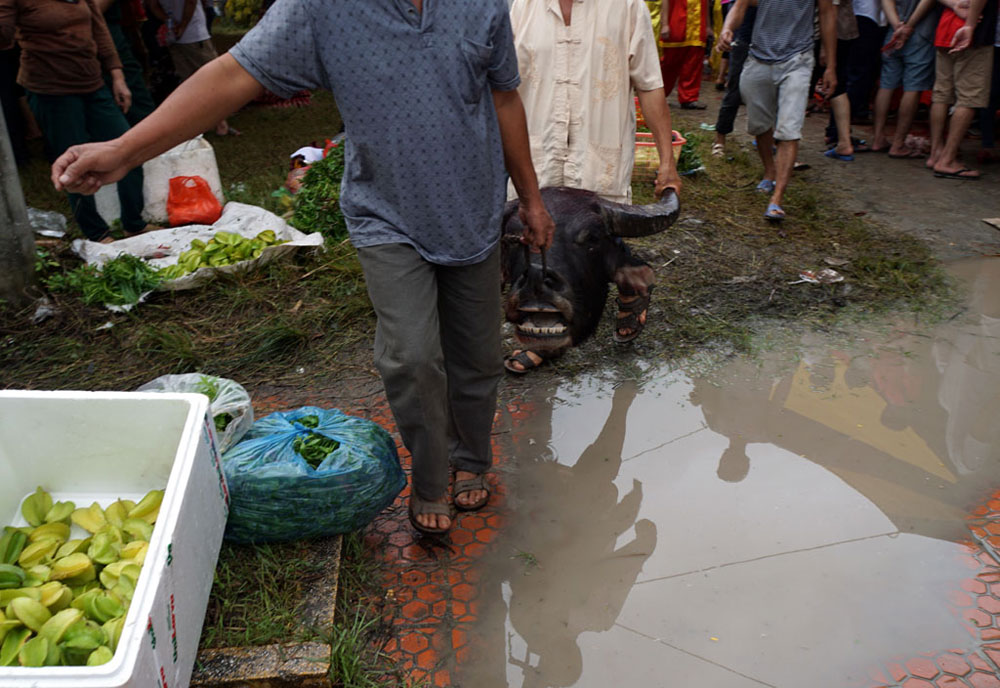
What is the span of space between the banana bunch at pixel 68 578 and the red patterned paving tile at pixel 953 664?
2252 millimetres

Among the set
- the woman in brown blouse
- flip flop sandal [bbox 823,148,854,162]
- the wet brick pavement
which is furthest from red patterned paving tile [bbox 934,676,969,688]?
flip flop sandal [bbox 823,148,854,162]

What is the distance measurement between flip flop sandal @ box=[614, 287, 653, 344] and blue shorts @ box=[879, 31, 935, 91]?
4.72 meters

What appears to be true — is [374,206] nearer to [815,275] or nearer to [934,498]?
[934,498]

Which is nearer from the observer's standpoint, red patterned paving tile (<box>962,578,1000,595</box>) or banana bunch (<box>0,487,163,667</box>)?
banana bunch (<box>0,487,163,667</box>)

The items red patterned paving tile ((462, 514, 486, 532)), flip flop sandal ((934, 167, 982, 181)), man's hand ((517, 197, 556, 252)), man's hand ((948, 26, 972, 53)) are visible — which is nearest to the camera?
man's hand ((517, 197, 556, 252))

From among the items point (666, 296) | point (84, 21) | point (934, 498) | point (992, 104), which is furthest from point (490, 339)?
point (992, 104)

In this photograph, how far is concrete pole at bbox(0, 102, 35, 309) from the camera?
454 cm

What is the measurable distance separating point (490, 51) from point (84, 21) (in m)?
3.93

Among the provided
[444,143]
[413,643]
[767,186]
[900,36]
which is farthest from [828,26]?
[413,643]

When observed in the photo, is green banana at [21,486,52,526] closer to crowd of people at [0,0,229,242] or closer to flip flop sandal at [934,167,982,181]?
crowd of people at [0,0,229,242]

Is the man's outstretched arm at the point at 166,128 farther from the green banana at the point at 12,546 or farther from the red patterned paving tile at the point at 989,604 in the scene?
the red patterned paving tile at the point at 989,604

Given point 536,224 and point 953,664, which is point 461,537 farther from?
point 953,664

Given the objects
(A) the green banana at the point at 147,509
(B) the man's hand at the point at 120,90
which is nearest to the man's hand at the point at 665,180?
(A) the green banana at the point at 147,509

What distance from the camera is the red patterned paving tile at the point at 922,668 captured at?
7.80 feet
